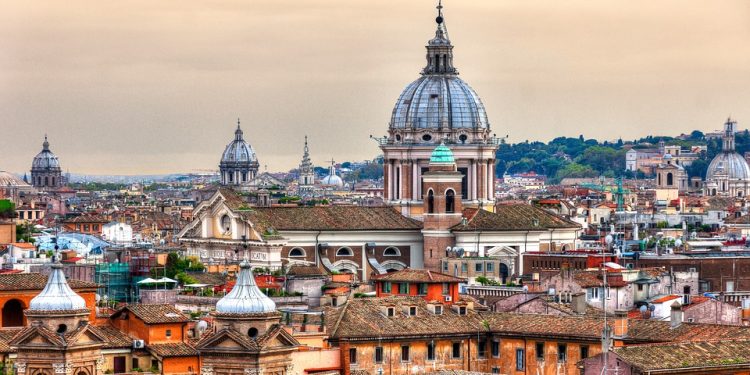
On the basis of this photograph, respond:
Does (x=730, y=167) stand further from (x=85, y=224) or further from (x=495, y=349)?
(x=495, y=349)

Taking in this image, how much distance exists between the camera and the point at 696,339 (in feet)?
147

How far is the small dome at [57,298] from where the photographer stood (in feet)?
130

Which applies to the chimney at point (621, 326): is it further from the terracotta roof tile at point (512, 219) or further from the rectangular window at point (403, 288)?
the terracotta roof tile at point (512, 219)

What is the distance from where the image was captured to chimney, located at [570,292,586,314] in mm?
50406

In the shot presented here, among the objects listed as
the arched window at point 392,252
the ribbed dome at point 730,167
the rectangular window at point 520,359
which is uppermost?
the ribbed dome at point 730,167

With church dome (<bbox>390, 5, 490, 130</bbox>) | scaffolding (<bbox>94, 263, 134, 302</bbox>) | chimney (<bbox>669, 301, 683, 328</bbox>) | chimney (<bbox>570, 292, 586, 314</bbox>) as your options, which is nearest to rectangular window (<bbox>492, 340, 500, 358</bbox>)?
chimney (<bbox>669, 301, 683, 328</bbox>)

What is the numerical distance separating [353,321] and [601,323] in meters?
4.23

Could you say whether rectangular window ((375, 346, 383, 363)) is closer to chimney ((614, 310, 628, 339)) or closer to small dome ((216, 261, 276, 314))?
chimney ((614, 310, 628, 339))

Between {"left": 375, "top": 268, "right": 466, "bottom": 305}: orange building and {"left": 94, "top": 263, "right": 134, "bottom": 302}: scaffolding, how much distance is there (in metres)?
5.48

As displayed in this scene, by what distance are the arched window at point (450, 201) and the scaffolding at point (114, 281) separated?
50.3ft

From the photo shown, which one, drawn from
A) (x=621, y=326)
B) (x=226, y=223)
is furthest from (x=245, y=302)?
(x=226, y=223)

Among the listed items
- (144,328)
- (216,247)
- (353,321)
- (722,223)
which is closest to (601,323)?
(353,321)

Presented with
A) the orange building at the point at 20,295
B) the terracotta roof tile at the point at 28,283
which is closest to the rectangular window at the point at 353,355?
the orange building at the point at 20,295

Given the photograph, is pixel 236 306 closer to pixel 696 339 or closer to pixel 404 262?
pixel 696 339
